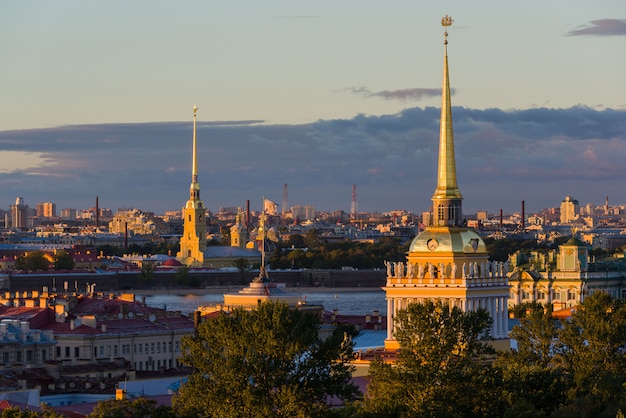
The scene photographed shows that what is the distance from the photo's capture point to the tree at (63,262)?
161250 mm

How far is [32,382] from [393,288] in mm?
7901

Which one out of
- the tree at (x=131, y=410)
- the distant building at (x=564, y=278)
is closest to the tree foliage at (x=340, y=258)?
the distant building at (x=564, y=278)

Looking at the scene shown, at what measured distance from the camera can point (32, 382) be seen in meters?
47.2

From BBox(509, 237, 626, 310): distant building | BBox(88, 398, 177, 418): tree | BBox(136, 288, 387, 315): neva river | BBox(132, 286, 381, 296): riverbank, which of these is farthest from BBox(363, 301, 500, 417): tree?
BBox(132, 286, 381, 296): riverbank

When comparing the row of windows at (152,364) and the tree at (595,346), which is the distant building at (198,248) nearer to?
the row of windows at (152,364)

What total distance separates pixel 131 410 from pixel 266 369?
2.92 metres

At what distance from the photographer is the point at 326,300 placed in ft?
435

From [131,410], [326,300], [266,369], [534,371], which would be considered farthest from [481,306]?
[326,300]

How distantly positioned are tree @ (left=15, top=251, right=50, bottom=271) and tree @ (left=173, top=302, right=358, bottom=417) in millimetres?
124396

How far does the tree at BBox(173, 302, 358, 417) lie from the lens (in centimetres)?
3538

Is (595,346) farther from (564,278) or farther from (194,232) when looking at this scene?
(194,232)

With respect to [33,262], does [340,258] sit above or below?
above

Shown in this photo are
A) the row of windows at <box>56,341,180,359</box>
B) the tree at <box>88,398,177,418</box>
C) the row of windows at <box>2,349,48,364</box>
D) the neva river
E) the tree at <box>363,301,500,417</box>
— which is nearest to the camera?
the tree at <box>88,398,177,418</box>

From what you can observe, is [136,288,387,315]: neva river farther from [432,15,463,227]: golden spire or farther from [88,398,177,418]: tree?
[88,398,177,418]: tree
